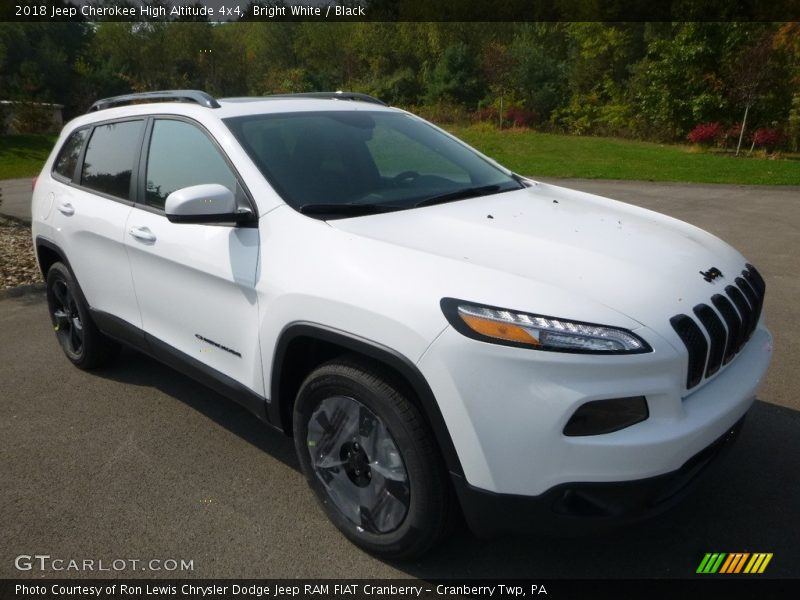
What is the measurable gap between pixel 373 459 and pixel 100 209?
2451 millimetres

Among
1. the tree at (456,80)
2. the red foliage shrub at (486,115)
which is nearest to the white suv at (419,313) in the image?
the red foliage shrub at (486,115)

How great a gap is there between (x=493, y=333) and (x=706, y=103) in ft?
96.4

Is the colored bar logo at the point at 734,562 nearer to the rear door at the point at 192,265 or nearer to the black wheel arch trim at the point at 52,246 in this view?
the rear door at the point at 192,265

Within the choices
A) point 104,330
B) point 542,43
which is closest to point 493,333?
point 104,330

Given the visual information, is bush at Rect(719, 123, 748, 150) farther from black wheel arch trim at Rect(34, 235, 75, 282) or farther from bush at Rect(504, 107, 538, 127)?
black wheel arch trim at Rect(34, 235, 75, 282)

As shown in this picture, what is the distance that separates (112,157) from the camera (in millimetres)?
4133

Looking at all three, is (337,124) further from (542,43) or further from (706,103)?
(542,43)

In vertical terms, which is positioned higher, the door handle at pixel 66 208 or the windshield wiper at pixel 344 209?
the windshield wiper at pixel 344 209

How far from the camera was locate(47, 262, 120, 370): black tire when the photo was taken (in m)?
4.47

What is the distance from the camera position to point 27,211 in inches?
486

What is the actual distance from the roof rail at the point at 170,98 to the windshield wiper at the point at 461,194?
1.25 m

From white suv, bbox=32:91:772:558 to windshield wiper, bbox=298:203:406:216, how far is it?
0.04ft

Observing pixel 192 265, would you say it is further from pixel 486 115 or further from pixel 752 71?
pixel 486 115

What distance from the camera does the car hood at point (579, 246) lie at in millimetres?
2352
